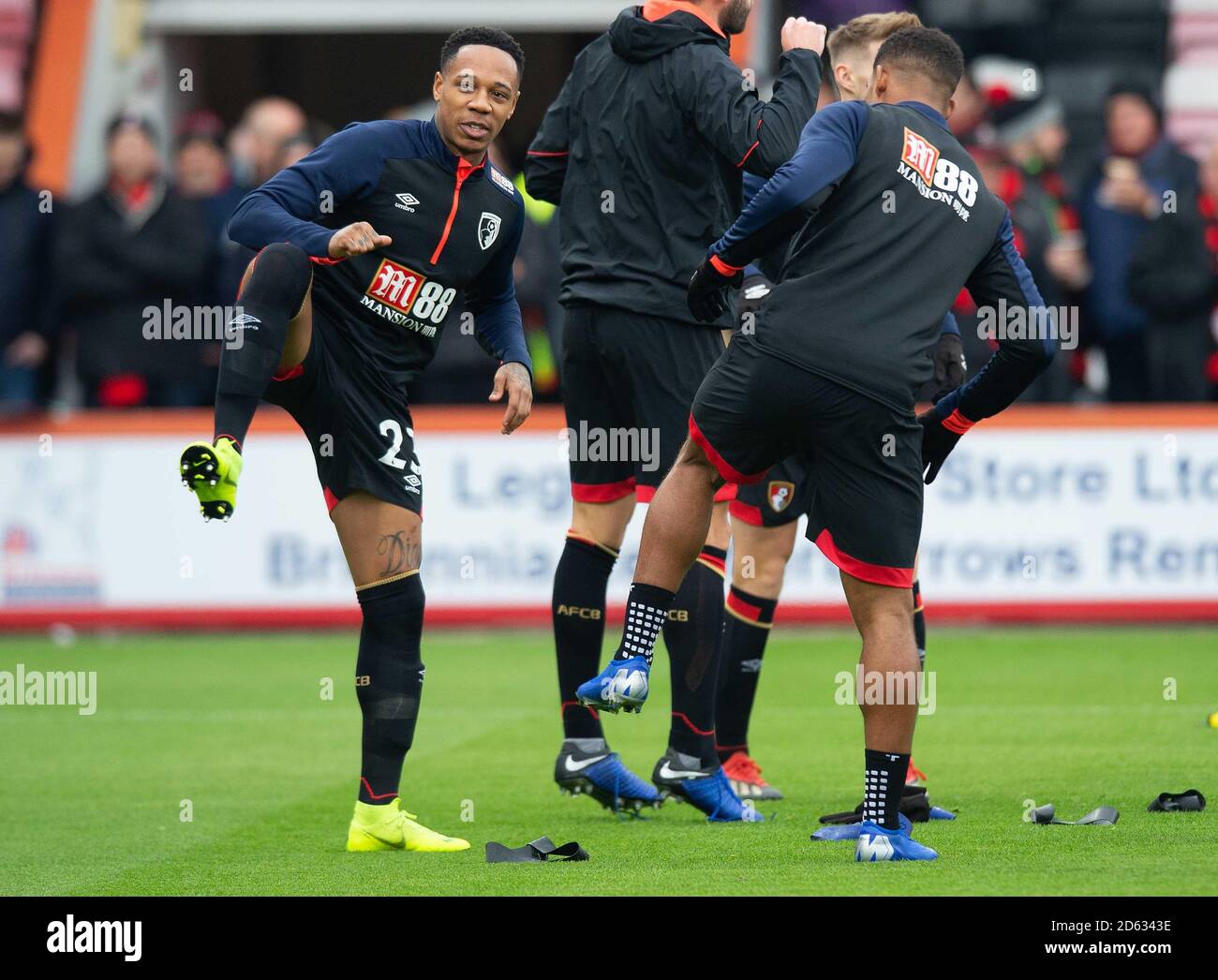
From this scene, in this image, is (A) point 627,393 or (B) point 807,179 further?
(A) point 627,393

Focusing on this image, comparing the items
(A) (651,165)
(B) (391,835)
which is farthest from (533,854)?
(A) (651,165)

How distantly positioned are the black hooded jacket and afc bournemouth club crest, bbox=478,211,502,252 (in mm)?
417

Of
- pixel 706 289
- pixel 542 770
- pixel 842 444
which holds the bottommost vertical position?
pixel 542 770

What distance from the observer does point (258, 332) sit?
5.59 metres

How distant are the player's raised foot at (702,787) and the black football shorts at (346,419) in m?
1.23

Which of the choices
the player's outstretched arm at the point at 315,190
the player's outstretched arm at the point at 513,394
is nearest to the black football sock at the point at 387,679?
the player's outstretched arm at the point at 513,394

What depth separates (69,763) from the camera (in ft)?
27.1

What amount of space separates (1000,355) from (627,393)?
1.31 m

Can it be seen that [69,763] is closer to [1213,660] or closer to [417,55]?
[1213,660]

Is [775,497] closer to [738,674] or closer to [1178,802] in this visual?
[738,674]

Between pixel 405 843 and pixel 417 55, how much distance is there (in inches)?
609

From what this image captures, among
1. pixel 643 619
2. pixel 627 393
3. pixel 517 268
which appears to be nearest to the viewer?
pixel 643 619

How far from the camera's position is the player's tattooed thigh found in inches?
237
